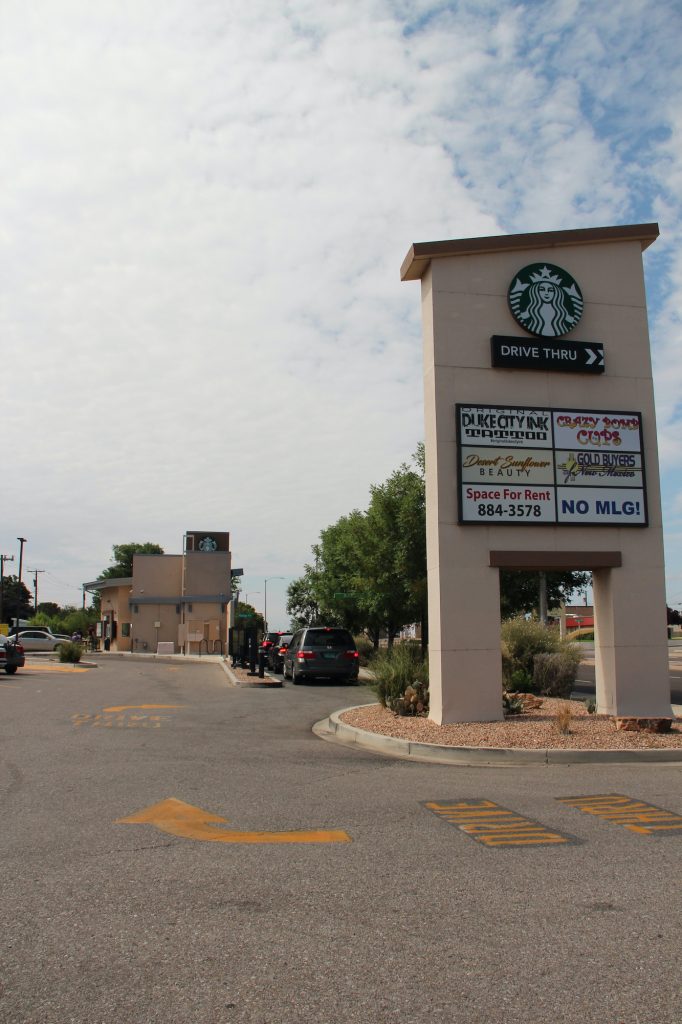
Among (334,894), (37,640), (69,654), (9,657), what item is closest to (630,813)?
(334,894)

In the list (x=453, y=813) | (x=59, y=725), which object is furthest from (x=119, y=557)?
(x=453, y=813)

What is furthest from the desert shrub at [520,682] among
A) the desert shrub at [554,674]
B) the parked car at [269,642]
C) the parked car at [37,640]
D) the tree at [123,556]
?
the tree at [123,556]

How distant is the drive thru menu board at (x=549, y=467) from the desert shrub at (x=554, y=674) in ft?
16.2

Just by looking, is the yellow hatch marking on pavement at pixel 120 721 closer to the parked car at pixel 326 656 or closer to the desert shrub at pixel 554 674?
the desert shrub at pixel 554 674

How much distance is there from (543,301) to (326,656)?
13.6m

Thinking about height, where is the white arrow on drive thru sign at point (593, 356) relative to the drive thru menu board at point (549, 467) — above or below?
above

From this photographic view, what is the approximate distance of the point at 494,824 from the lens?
22.5ft

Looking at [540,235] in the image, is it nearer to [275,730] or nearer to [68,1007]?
[275,730]

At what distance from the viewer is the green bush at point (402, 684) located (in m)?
14.0

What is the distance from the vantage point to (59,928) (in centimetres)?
438

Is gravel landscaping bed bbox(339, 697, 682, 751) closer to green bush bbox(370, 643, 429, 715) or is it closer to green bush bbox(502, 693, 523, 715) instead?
green bush bbox(502, 693, 523, 715)

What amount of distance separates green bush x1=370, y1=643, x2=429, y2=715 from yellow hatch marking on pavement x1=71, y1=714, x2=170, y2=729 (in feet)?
12.6

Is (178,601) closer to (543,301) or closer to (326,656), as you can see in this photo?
(326,656)

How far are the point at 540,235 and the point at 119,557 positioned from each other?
345 ft
